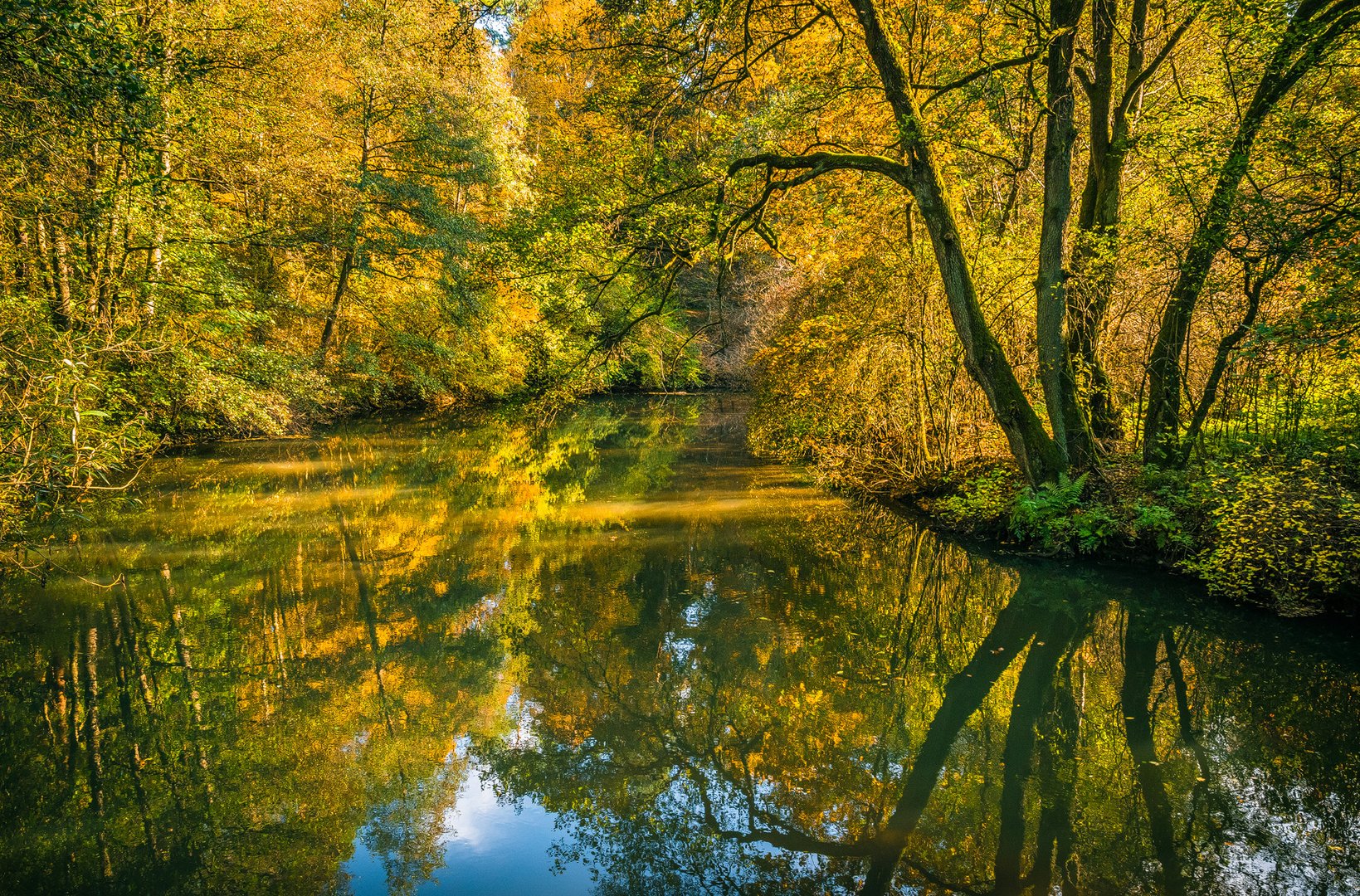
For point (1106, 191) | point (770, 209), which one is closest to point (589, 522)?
point (770, 209)

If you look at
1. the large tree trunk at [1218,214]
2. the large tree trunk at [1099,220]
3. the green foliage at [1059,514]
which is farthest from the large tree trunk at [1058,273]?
the large tree trunk at [1218,214]

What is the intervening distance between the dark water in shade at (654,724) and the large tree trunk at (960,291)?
128 centimetres

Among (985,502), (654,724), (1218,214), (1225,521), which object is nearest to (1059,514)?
(985,502)

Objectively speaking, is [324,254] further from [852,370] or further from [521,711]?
[521,711]

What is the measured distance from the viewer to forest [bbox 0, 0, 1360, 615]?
21.6 ft

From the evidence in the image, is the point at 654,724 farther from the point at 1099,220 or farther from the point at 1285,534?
the point at 1099,220

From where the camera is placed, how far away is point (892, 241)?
11289 millimetres

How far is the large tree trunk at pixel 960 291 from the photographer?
885 centimetres

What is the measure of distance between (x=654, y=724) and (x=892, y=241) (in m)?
8.12

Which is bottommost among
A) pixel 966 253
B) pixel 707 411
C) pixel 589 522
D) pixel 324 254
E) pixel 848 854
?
pixel 848 854

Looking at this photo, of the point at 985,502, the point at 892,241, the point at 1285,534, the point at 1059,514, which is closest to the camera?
the point at 1285,534

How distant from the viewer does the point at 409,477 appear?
47.0 ft

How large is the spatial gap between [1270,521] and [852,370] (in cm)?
556

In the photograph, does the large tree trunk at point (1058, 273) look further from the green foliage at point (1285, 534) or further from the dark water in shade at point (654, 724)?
the green foliage at point (1285, 534)
